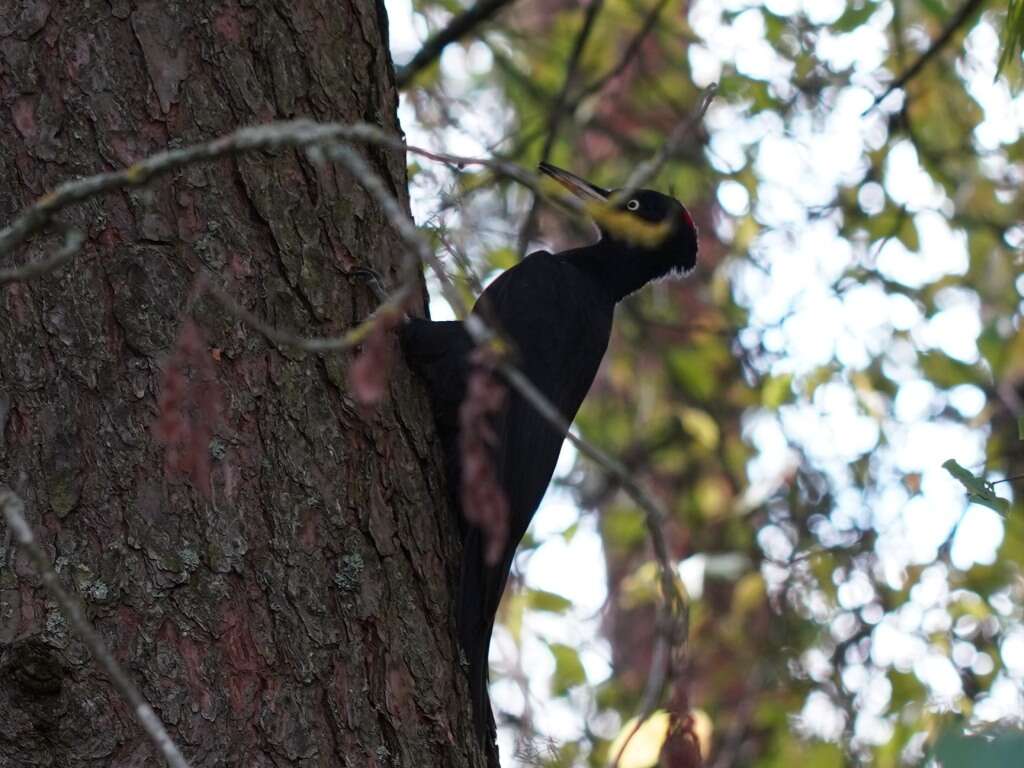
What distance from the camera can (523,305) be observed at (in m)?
3.51

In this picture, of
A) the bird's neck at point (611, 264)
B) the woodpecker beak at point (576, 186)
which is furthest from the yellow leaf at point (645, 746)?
the woodpecker beak at point (576, 186)

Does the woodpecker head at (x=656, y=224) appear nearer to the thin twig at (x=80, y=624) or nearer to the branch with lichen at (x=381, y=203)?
the branch with lichen at (x=381, y=203)

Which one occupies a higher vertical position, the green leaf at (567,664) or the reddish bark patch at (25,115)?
the green leaf at (567,664)

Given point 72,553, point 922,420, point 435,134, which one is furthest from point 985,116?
point 72,553

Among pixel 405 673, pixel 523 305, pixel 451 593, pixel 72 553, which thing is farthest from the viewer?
pixel 523 305

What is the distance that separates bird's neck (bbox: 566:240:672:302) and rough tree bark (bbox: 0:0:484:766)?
1.66m

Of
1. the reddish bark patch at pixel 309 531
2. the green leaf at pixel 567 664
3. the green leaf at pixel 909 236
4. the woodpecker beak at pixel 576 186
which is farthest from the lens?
the green leaf at pixel 909 236

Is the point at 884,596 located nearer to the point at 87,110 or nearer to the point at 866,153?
the point at 866,153

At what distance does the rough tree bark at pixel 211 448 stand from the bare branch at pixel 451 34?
1707mm

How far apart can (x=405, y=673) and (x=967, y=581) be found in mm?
3535

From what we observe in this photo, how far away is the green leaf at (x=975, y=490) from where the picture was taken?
2.05 meters

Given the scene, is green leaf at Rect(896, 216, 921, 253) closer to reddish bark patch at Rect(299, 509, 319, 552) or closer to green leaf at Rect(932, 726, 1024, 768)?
reddish bark patch at Rect(299, 509, 319, 552)

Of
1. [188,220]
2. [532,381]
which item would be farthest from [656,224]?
[188,220]

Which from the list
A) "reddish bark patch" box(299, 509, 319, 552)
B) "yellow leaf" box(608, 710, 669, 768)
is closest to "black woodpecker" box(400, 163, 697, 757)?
"reddish bark patch" box(299, 509, 319, 552)
